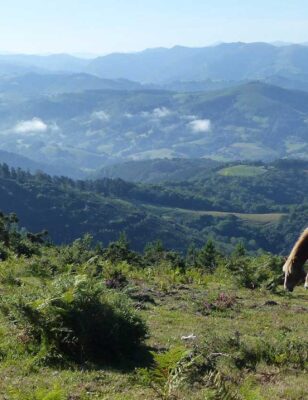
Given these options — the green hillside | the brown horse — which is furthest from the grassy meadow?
the brown horse

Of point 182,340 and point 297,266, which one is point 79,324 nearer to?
point 182,340

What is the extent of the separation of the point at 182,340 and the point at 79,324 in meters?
2.71

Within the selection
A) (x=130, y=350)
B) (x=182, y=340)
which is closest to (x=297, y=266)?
(x=130, y=350)

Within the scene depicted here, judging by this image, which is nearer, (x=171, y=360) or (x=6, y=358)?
(x=171, y=360)

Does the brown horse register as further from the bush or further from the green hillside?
the bush

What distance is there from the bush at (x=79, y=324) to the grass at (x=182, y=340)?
1.35 feet

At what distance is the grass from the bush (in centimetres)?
41

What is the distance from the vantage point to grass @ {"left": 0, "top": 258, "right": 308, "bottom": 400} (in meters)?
7.97

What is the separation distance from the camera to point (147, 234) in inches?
7662

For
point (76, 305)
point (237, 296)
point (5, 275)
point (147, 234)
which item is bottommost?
point (147, 234)

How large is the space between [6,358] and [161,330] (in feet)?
13.9

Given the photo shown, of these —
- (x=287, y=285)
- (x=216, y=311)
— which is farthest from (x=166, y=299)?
(x=287, y=285)

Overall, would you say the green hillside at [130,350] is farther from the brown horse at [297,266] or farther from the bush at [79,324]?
the brown horse at [297,266]

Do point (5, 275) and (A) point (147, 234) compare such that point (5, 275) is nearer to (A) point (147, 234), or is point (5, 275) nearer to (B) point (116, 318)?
(B) point (116, 318)
